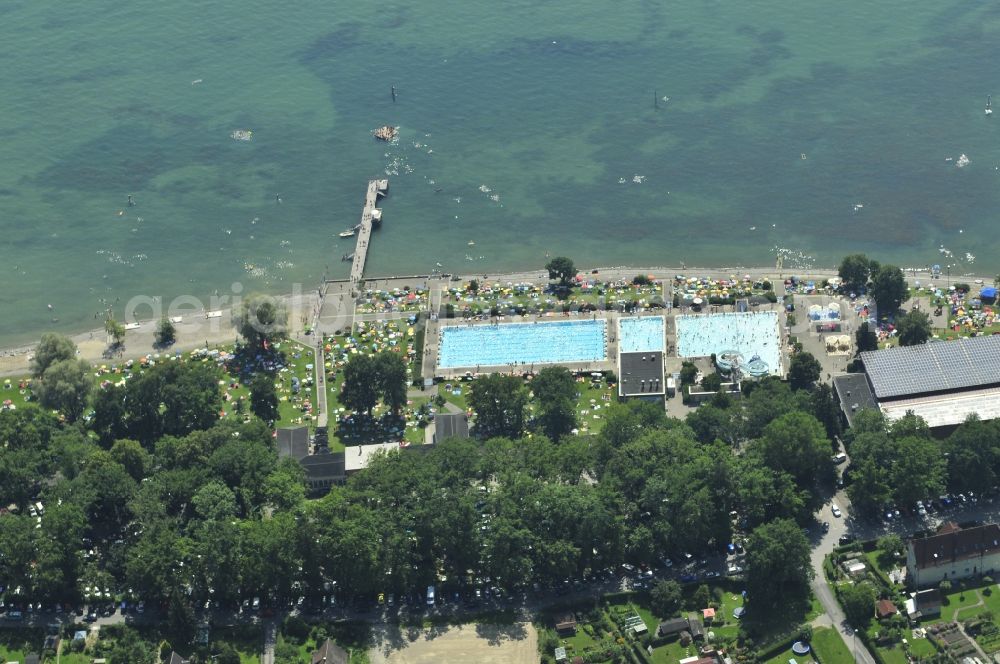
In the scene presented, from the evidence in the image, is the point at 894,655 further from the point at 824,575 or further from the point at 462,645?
the point at 462,645

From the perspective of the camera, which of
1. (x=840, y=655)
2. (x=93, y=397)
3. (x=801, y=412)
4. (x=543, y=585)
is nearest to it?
(x=840, y=655)

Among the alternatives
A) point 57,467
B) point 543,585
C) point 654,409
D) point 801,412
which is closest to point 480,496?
point 543,585

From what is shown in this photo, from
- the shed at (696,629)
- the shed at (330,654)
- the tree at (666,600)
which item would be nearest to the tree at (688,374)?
the tree at (666,600)

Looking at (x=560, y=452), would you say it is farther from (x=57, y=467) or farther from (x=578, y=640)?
(x=57, y=467)

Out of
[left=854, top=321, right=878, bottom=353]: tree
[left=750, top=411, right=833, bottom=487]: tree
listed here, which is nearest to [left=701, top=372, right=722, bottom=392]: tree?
[left=854, top=321, right=878, bottom=353]: tree

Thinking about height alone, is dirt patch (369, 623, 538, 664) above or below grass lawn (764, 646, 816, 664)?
above

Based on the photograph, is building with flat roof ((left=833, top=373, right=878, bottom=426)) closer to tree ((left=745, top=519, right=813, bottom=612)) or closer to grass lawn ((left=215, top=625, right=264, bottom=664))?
tree ((left=745, top=519, right=813, bottom=612))

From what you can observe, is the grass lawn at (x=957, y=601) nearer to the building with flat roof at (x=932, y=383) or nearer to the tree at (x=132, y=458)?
the building with flat roof at (x=932, y=383)
